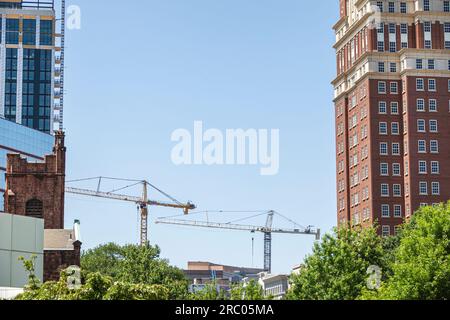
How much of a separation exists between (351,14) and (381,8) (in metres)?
10.4

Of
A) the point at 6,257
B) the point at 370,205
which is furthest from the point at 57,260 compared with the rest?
the point at 370,205

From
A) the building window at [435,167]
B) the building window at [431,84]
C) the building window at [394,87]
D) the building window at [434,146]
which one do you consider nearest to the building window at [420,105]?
the building window at [431,84]

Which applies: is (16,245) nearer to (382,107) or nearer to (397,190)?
(397,190)

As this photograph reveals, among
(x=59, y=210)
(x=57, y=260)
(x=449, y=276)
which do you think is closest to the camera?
(x=449, y=276)

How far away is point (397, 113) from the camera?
166875mm

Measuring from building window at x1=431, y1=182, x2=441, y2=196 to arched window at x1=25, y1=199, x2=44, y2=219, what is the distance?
80948 mm

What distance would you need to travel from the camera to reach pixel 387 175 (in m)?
164

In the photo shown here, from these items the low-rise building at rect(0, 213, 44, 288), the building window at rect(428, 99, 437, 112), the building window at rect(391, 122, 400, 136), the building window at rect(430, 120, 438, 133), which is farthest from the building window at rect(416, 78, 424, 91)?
the low-rise building at rect(0, 213, 44, 288)

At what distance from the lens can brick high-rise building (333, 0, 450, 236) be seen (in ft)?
532

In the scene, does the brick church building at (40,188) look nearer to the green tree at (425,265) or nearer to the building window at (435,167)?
the green tree at (425,265)

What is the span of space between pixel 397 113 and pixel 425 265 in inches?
3990

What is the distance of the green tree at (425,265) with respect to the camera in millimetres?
66562
